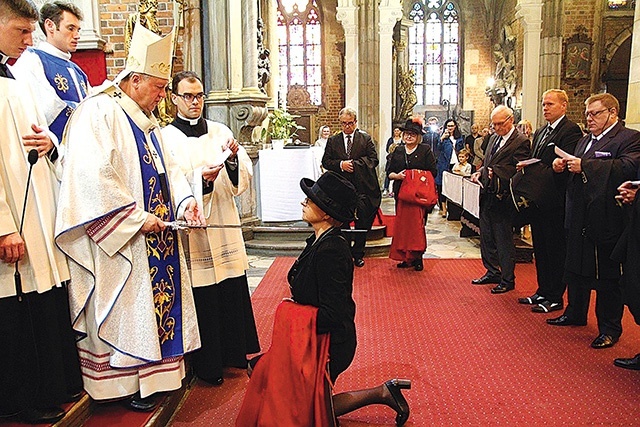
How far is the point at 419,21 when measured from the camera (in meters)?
24.2

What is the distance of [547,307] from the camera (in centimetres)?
480

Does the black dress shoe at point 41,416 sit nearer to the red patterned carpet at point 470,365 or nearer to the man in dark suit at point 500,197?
the red patterned carpet at point 470,365

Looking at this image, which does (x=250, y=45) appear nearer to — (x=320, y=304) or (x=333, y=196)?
(x=333, y=196)

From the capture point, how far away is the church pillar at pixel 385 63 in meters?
14.9

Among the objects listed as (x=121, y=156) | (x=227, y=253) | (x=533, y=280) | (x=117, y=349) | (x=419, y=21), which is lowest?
(x=533, y=280)

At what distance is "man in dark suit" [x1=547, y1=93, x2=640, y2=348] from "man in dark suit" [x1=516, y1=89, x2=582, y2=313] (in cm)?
37

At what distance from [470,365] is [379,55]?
491 inches

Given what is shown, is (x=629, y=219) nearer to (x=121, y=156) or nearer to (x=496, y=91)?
(x=121, y=156)

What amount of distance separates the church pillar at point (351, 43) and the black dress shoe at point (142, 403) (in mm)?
13058

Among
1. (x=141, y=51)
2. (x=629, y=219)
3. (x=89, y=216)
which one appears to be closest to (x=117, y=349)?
(x=89, y=216)

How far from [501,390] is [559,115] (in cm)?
239

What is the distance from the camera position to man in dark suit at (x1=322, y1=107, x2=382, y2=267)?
20.6ft

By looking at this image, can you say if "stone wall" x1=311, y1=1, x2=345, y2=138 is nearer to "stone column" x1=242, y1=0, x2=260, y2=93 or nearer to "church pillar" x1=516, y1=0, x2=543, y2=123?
"church pillar" x1=516, y1=0, x2=543, y2=123

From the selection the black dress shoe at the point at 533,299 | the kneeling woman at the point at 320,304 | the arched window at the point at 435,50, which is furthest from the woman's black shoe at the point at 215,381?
the arched window at the point at 435,50
